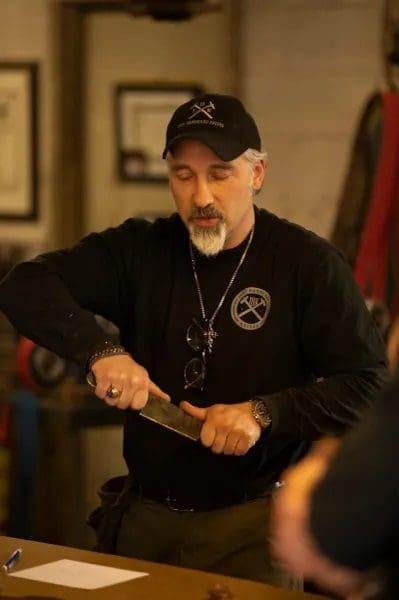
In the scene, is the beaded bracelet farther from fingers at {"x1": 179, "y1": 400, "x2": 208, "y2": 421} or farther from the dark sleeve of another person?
the dark sleeve of another person

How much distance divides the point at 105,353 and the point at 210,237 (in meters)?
0.31

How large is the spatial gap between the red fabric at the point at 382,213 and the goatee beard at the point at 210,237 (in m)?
1.26

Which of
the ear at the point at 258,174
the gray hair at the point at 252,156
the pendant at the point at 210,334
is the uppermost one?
the gray hair at the point at 252,156

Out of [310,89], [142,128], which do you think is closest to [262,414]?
[310,89]

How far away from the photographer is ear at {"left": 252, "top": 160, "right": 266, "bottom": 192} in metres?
2.39

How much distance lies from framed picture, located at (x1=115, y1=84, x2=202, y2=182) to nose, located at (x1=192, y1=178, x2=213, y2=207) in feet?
A: 5.97

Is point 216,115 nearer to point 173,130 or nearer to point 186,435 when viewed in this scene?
point 173,130

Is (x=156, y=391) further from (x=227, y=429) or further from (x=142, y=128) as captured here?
(x=142, y=128)

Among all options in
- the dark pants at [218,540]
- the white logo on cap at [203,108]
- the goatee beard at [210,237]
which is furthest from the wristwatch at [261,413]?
the white logo on cap at [203,108]

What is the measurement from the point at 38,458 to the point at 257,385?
193 centimetres

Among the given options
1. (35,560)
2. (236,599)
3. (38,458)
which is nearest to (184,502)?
(35,560)

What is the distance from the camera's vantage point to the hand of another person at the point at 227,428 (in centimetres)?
208

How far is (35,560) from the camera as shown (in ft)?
6.52

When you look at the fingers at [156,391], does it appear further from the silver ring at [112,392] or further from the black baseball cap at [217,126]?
the black baseball cap at [217,126]
